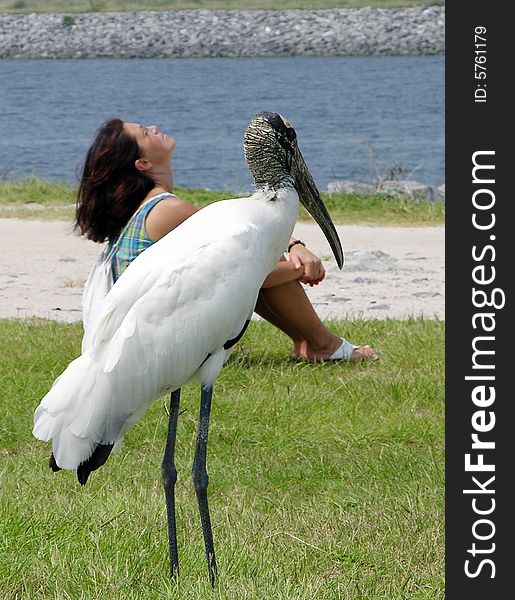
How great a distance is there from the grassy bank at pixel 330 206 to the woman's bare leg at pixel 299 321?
5.04m

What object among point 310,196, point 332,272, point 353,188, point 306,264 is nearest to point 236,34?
point 353,188

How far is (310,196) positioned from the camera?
4.16m

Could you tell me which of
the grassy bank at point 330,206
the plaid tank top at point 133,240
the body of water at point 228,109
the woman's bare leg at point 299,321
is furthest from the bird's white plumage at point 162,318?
the body of water at point 228,109

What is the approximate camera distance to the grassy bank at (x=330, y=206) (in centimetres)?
1169

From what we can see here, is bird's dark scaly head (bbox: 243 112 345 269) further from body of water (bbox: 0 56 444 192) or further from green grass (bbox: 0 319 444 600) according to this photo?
body of water (bbox: 0 56 444 192)

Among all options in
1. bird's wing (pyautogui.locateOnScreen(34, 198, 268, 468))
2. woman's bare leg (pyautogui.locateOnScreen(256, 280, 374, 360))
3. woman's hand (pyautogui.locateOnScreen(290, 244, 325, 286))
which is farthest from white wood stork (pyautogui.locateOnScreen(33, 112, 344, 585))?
woman's bare leg (pyautogui.locateOnScreen(256, 280, 374, 360))

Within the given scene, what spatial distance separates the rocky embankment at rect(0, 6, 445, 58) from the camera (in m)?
60.7

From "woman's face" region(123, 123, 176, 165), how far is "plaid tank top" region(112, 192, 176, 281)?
0.18m

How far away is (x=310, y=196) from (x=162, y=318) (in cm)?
72

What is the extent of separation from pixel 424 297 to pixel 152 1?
6282 centimetres

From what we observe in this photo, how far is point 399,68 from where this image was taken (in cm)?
5403

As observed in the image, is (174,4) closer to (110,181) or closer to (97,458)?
(110,181)

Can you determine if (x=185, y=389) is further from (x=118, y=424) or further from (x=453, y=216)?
(x=453, y=216)

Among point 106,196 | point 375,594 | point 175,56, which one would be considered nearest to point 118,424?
point 375,594
